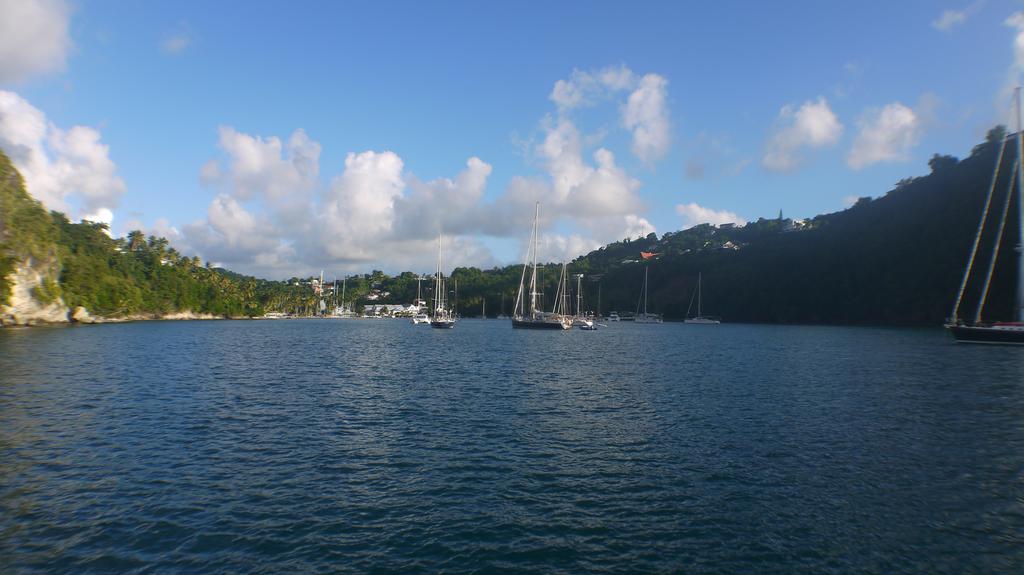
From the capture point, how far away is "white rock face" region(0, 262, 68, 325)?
323 ft

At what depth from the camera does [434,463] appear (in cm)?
1817

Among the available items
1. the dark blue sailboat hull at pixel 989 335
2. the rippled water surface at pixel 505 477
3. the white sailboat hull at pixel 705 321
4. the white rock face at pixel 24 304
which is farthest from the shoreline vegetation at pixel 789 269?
the rippled water surface at pixel 505 477

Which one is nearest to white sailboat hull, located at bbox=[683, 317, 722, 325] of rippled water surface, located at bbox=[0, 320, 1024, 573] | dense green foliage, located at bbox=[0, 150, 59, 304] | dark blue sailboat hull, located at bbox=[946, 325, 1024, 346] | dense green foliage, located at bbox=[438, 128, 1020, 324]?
dense green foliage, located at bbox=[438, 128, 1020, 324]

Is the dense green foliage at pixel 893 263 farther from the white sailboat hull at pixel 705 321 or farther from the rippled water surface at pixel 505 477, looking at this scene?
the rippled water surface at pixel 505 477

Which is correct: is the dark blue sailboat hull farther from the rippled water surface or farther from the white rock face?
the white rock face

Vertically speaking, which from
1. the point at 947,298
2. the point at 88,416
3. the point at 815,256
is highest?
the point at 815,256

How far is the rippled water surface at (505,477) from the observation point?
11828 mm

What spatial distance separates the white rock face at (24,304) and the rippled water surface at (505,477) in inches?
3425

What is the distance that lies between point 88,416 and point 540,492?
22.0m

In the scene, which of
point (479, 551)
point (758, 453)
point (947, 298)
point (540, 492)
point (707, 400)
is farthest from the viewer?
point (947, 298)

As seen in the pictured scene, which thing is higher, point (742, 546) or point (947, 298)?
point (947, 298)

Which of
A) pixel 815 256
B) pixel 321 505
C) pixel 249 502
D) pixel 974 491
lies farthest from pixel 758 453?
pixel 815 256

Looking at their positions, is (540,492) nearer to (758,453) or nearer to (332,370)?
(758,453)

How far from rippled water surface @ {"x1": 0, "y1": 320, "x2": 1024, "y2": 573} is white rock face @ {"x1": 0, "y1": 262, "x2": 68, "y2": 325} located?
3425 inches
